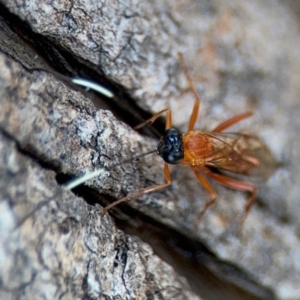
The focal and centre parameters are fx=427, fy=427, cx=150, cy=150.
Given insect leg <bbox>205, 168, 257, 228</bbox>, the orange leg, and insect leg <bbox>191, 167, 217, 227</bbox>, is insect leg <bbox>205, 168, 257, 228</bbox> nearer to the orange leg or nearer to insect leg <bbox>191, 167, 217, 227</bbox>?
insect leg <bbox>191, 167, 217, 227</bbox>

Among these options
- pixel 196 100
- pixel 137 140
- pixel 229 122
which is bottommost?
pixel 137 140

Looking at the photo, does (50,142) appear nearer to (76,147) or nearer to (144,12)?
(76,147)

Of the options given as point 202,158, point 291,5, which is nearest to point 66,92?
point 202,158

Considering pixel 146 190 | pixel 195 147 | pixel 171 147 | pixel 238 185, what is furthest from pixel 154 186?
pixel 238 185

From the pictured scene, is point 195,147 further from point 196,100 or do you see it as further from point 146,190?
point 146,190

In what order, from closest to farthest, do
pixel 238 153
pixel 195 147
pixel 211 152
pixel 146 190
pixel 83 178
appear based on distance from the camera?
pixel 83 178
pixel 146 190
pixel 195 147
pixel 211 152
pixel 238 153

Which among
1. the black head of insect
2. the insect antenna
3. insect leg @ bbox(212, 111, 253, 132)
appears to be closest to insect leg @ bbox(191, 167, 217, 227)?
the black head of insect

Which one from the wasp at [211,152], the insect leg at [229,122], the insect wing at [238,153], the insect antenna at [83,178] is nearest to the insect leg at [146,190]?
the wasp at [211,152]
